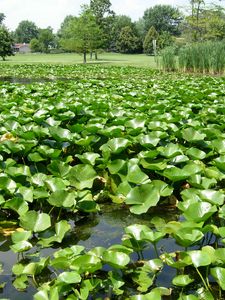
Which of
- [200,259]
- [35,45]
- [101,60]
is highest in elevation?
[35,45]

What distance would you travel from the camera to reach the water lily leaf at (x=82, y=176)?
9.15ft

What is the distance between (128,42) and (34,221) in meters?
55.5

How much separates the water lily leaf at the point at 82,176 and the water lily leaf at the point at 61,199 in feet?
1.13

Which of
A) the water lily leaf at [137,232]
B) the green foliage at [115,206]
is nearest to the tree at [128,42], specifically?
the green foliage at [115,206]

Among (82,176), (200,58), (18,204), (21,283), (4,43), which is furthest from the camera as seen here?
(4,43)

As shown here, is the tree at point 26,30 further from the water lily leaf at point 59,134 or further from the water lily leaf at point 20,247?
the water lily leaf at point 20,247

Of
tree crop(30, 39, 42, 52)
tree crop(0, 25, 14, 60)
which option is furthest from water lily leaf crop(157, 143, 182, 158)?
tree crop(30, 39, 42, 52)

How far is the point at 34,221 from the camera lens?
223cm

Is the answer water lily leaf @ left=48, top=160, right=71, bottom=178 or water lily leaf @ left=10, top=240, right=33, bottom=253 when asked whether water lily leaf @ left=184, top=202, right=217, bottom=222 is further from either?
water lily leaf @ left=48, top=160, right=71, bottom=178

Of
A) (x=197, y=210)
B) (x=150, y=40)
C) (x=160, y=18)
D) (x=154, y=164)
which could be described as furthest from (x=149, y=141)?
(x=160, y=18)

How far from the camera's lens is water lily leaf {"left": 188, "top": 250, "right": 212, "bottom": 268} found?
5.66 ft

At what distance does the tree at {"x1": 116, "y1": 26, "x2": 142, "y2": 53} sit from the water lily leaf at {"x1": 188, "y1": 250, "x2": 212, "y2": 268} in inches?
2189

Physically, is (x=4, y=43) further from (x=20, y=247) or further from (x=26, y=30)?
(x=26, y=30)

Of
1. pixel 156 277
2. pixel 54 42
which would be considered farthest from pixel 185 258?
pixel 54 42
